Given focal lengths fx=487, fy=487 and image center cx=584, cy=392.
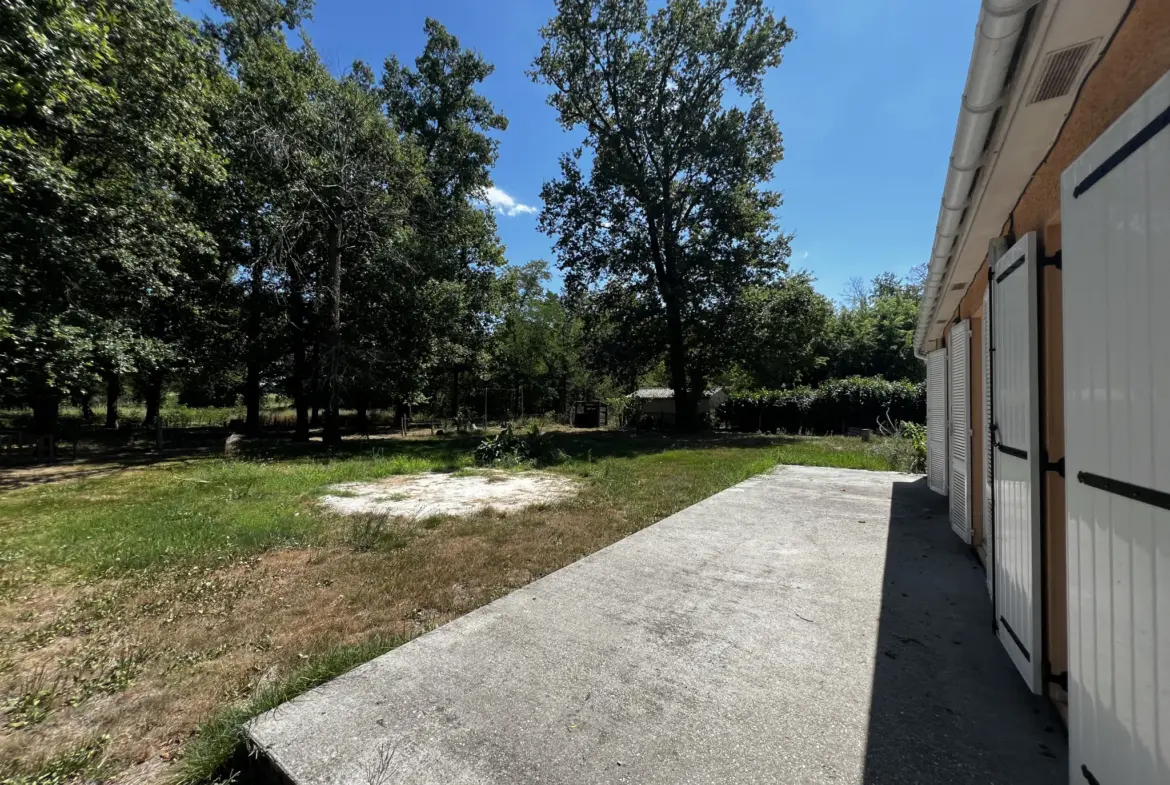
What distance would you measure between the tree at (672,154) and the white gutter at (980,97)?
52.5 feet

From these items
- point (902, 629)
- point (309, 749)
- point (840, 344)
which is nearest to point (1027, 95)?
point (902, 629)

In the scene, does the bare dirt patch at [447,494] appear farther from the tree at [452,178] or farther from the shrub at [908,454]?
the tree at [452,178]

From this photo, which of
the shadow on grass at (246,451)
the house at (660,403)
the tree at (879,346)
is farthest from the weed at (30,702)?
the tree at (879,346)

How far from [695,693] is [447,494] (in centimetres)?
579

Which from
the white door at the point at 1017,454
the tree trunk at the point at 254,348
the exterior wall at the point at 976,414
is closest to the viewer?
the white door at the point at 1017,454

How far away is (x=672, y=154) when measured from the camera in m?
19.1

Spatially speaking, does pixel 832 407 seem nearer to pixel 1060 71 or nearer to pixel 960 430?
pixel 960 430

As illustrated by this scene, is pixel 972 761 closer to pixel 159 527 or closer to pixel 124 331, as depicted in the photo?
pixel 159 527

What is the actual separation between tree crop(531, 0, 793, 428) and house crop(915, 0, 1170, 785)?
16611 millimetres

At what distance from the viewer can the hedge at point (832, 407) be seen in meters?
19.1

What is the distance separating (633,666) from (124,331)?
13396 millimetres

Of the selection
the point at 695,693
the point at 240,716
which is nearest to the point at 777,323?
the point at 695,693

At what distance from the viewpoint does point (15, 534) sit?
5.18 metres

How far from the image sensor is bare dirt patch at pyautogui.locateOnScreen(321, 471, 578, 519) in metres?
6.29
